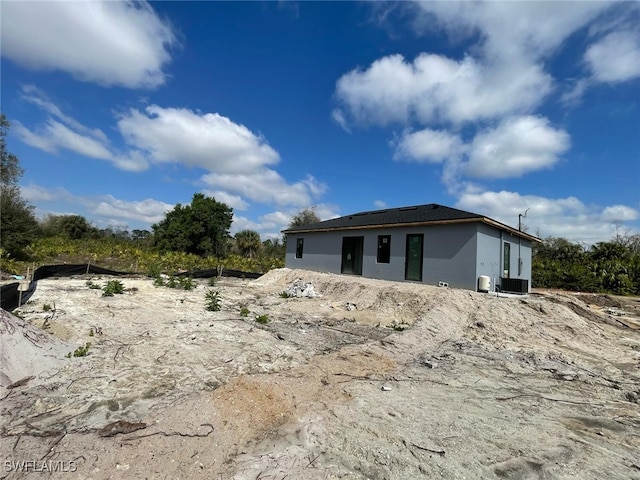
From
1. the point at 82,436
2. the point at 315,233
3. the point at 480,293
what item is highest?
the point at 315,233

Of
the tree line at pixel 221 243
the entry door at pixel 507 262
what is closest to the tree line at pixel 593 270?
the tree line at pixel 221 243

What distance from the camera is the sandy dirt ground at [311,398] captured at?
118 inches

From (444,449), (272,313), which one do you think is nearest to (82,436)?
(444,449)

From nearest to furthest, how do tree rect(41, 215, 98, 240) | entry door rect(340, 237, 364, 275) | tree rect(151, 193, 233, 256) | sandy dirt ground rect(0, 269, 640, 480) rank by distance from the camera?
sandy dirt ground rect(0, 269, 640, 480) → entry door rect(340, 237, 364, 275) → tree rect(151, 193, 233, 256) → tree rect(41, 215, 98, 240)

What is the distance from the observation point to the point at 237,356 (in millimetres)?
5852

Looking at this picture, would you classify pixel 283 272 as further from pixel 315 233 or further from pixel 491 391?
pixel 491 391

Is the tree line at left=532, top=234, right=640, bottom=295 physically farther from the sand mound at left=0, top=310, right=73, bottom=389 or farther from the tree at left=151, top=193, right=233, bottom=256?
the tree at left=151, top=193, right=233, bottom=256

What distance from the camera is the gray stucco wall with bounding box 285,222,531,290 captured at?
37.6 feet

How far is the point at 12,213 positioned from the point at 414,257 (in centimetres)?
2441

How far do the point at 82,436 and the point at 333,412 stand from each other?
8.76ft

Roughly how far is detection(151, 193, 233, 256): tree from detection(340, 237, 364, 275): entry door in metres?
21.5

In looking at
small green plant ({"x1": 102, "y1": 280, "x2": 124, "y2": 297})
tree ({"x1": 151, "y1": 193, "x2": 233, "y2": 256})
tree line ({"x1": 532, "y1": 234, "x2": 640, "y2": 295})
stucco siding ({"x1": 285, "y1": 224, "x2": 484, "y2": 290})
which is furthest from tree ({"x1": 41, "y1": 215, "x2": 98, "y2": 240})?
tree line ({"x1": 532, "y1": 234, "x2": 640, "y2": 295})

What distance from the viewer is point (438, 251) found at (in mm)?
12406

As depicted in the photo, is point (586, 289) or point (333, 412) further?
point (586, 289)
